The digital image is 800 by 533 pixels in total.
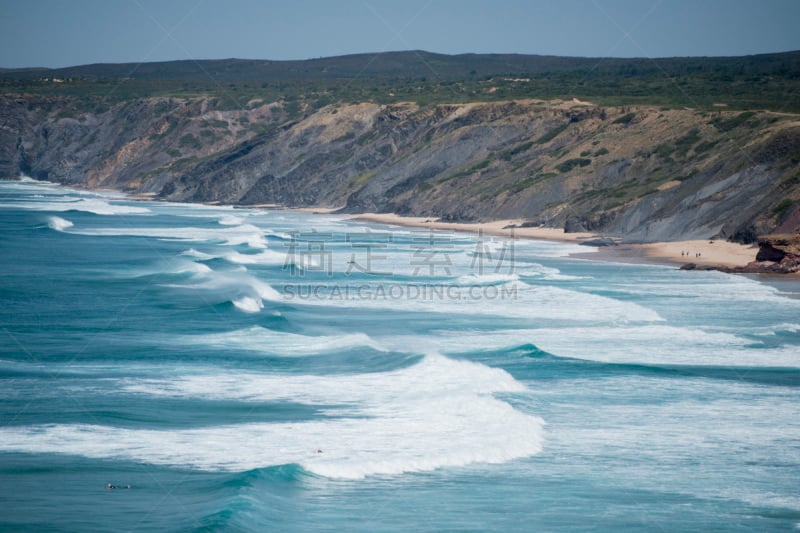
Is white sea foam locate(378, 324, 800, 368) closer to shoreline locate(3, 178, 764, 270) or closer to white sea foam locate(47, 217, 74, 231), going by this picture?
shoreline locate(3, 178, 764, 270)

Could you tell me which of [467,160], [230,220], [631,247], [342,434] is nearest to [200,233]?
[230,220]

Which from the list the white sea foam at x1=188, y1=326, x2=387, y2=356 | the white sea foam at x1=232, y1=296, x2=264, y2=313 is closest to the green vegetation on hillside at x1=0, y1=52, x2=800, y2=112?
the white sea foam at x1=232, y1=296, x2=264, y2=313

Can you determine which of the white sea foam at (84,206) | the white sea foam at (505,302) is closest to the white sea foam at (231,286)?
the white sea foam at (505,302)

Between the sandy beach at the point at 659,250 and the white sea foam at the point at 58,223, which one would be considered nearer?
the sandy beach at the point at 659,250

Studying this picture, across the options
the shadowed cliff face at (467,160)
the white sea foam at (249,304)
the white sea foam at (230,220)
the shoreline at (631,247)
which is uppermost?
the shadowed cliff face at (467,160)

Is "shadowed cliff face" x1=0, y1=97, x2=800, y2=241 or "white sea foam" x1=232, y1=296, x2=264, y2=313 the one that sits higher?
"shadowed cliff face" x1=0, y1=97, x2=800, y2=241

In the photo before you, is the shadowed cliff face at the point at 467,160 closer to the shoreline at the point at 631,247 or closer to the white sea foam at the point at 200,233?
the shoreline at the point at 631,247

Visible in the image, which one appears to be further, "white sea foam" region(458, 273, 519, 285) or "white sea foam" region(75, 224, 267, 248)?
"white sea foam" region(75, 224, 267, 248)
